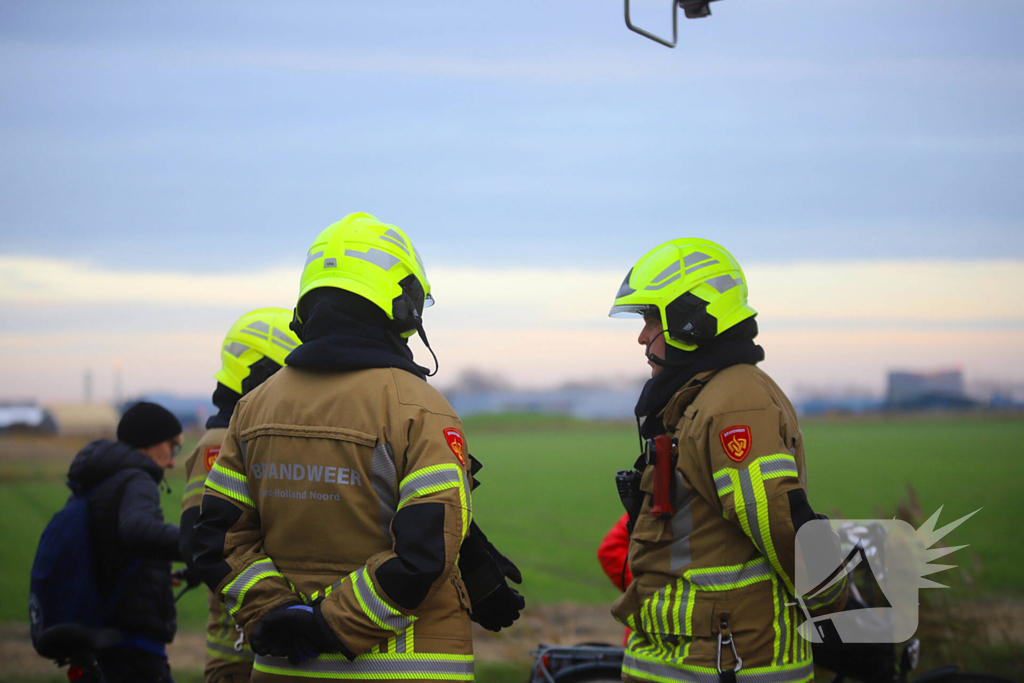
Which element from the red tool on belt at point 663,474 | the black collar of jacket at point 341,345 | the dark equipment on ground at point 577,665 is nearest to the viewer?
the black collar of jacket at point 341,345

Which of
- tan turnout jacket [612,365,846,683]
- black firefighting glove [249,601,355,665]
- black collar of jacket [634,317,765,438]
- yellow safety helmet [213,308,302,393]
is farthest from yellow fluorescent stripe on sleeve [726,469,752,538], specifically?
yellow safety helmet [213,308,302,393]

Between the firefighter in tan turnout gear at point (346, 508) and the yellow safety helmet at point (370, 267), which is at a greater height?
the yellow safety helmet at point (370, 267)

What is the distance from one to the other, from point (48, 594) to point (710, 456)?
3.17m

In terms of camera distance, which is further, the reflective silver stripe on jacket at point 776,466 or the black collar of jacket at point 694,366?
the black collar of jacket at point 694,366

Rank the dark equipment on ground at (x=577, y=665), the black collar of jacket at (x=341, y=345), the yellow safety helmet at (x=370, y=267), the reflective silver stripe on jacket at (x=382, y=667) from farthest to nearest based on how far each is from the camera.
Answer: the dark equipment on ground at (x=577, y=665), the yellow safety helmet at (x=370, y=267), the black collar of jacket at (x=341, y=345), the reflective silver stripe on jacket at (x=382, y=667)

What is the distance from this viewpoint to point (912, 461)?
196 ft

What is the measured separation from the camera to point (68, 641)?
3.79 m

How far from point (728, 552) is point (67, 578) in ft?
10.1

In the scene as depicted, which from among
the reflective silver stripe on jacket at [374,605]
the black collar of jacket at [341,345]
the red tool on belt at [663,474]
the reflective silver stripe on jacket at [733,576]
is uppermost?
the black collar of jacket at [341,345]

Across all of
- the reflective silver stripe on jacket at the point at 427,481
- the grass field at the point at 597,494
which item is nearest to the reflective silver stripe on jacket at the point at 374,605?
the reflective silver stripe on jacket at the point at 427,481

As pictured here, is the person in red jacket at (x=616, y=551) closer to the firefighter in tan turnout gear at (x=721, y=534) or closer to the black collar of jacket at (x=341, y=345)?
the firefighter in tan turnout gear at (x=721, y=534)

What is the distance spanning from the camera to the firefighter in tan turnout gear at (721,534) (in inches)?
110

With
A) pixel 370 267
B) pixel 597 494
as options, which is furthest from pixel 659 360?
pixel 597 494

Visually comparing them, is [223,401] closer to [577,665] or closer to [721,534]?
[577,665]
